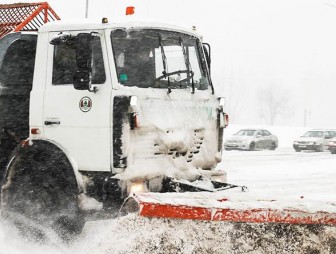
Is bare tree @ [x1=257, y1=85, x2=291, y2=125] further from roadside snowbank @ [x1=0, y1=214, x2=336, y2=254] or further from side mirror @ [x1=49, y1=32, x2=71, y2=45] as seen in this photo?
roadside snowbank @ [x1=0, y1=214, x2=336, y2=254]

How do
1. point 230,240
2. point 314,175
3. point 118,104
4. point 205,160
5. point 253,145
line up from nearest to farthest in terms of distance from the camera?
point 230,240 → point 118,104 → point 205,160 → point 314,175 → point 253,145

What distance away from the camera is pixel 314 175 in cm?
1653

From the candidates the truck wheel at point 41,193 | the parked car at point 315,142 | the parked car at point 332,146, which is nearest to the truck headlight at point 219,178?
the truck wheel at point 41,193

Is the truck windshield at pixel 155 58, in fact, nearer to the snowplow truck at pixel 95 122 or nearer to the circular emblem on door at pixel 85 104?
the snowplow truck at pixel 95 122

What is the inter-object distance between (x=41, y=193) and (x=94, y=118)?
1060mm

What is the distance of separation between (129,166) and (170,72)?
48.3 inches

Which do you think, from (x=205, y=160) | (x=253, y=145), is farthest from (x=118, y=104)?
(x=253, y=145)

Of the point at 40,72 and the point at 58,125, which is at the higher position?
the point at 40,72

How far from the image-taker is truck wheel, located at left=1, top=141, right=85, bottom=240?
5.30m

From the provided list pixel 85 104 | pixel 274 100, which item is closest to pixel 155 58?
pixel 85 104

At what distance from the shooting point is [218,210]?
4.27 m

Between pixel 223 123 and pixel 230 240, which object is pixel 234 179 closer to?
pixel 223 123

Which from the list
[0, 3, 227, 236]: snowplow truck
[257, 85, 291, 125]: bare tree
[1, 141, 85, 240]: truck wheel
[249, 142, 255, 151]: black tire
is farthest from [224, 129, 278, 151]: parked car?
[257, 85, 291, 125]: bare tree

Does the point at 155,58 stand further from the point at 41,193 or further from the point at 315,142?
the point at 315,142
